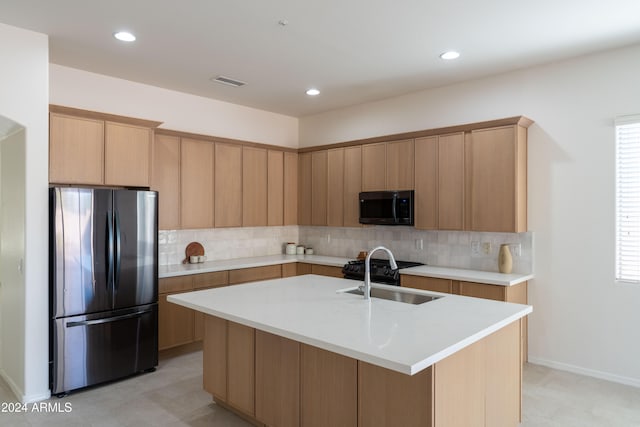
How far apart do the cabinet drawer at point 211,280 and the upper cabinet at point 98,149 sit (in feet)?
3.71

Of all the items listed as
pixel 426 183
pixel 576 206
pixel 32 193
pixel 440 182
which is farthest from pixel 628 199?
pixel 32 193

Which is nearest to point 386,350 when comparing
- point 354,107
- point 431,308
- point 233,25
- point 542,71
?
point 431,308

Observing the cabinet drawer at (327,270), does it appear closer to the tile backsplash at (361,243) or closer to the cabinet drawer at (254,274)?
the cabinet drawer at (254,274)

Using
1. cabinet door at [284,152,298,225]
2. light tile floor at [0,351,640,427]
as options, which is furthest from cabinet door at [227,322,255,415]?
cabinet door at [284,152,298,225]

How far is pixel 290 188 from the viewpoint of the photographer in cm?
599

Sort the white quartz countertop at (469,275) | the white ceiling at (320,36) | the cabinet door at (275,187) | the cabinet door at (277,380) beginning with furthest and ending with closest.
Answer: the cabinet door at (275,187), the white quartz countertop at (469,275), the white ceiling at (320,36), the cabinet door at (277,380)

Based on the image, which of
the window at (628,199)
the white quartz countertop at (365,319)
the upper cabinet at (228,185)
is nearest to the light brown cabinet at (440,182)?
the window at (628,199)

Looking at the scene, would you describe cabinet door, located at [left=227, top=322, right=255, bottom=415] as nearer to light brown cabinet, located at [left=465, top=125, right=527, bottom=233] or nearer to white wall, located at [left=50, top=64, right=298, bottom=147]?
light brown cabinet, located at [left=465, top=125, right=527, bottom=233]

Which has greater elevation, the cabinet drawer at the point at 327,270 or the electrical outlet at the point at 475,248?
the electrical outlet at the point at 475,248

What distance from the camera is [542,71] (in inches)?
161

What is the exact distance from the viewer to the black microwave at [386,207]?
15.6 feet

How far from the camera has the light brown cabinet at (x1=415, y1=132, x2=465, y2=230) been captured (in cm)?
438

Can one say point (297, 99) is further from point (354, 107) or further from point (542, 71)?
point (542, 71)

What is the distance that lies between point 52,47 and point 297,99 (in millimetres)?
2666
